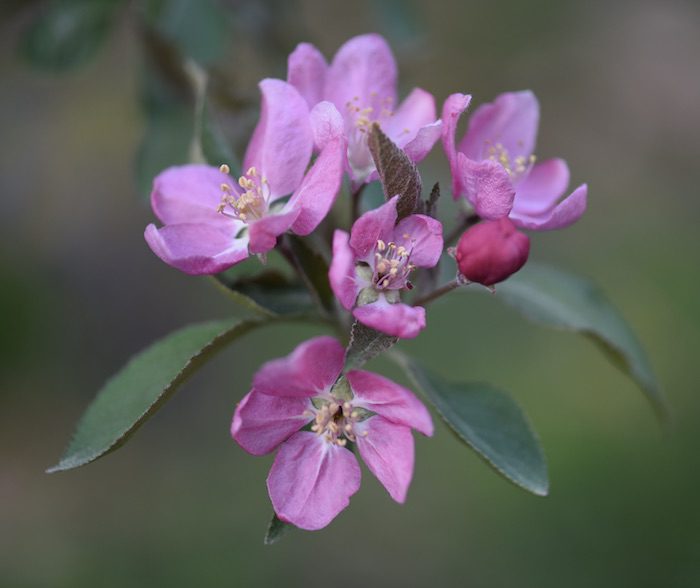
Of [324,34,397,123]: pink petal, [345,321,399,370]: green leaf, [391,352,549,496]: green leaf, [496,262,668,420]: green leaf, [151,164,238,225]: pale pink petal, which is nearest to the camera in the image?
[345,321,399,370]: green leaf

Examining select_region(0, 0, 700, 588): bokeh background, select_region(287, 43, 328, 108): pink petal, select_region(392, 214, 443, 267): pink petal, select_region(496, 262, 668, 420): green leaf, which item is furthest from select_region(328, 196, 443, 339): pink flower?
select_region(0, 0, 700, 588): bokeh background

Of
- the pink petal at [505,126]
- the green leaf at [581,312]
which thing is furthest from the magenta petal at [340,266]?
the green leaf at [581,312]

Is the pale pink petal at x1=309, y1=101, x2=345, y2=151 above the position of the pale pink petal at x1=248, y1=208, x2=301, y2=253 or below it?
above

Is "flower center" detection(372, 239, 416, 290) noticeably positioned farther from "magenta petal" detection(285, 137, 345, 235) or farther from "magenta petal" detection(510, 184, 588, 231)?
"magenta petal" detection(510, 184, 588, 231)

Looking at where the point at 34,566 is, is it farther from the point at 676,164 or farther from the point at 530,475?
the point at 676,164

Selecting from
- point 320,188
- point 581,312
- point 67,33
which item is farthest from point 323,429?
point 67,33

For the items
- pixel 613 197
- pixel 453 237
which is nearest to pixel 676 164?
pixel 613 197

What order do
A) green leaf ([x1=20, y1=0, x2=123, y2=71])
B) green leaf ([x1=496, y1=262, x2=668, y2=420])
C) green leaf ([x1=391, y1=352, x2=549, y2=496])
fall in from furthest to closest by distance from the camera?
green leaf ([x1=20, y1=0, x2=123, y2=71])
green leaf ([x1=496, y1=262, x2=668, y2=420])
green leaf ([x1=391, y1=352, x2=549, y2=496])

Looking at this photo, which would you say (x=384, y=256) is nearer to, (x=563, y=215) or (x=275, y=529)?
(x=563, y=215)
